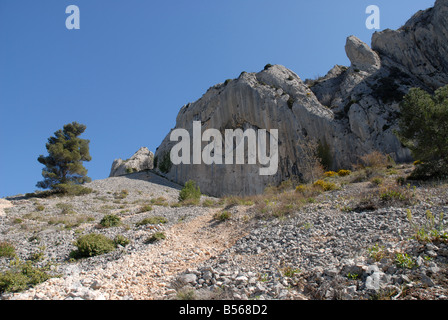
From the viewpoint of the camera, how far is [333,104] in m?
41.2

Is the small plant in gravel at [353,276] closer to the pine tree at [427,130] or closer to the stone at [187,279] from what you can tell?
the stone at [187,279]

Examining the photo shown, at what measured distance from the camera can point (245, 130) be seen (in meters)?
42.3

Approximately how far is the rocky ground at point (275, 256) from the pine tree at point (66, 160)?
2048 centimetres

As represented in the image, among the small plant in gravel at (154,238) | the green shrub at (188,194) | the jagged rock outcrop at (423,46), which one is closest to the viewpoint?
the small plant in gravel at (154,238)

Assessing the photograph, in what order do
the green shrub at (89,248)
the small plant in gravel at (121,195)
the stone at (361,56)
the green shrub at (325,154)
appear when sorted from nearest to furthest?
the green shrub at (89,248)
the small plant in gravel at (121,195)
the green shrub at (325,154)
the stone at (361,56)

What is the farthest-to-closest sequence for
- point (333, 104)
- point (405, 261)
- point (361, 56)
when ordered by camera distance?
1. point (361, 56)
2. point (333, 104)
3. point (405, 261)

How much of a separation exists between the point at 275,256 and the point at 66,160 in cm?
3416

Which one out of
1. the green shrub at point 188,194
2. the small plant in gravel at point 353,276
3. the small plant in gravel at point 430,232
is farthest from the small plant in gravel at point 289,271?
the green shrub at point 188,194

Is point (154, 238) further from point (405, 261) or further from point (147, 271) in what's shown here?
point (405, 261)

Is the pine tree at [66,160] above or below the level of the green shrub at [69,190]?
above

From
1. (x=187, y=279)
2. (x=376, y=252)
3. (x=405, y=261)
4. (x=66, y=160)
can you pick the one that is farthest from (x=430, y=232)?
(x=66, y=160)

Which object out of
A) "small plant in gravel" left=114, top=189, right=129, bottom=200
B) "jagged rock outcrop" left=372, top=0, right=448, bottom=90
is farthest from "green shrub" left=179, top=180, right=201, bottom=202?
"jagged rock outcrop" left=372, top=0, right=448, bottom=90

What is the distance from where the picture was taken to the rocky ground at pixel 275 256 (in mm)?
5305
